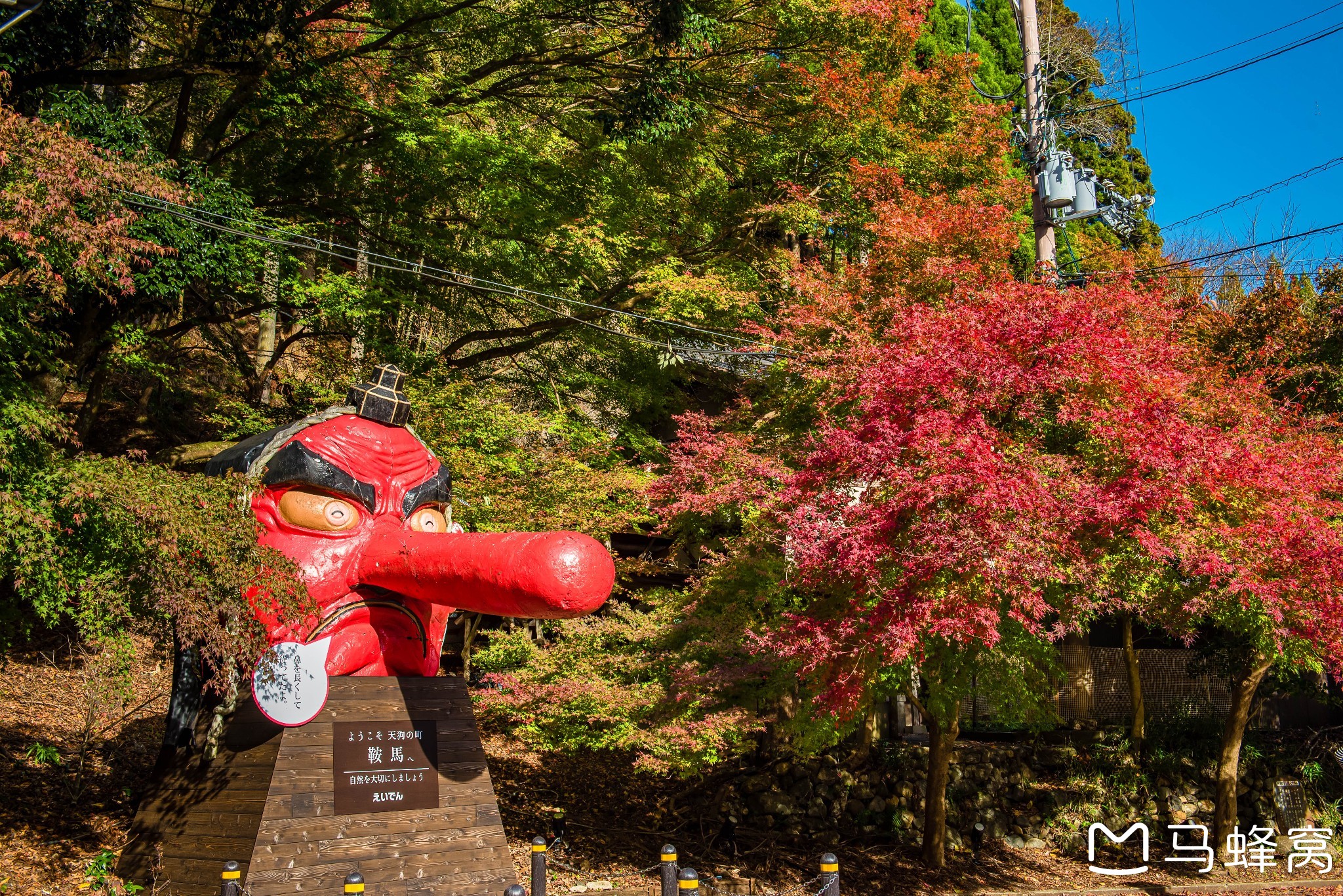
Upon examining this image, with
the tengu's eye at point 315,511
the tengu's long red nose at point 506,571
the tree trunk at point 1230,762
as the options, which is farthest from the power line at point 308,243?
the tree trunk at point 1230,762

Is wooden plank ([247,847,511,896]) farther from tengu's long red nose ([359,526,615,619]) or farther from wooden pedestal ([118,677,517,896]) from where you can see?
tengu's long red nose ([359,526,615,619])

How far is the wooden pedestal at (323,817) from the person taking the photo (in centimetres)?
707

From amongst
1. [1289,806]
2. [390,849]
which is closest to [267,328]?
[390,849]

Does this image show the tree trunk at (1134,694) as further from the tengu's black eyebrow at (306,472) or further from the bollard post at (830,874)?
the tengu's black eyebrow at (306,472)

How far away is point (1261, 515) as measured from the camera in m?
9.66

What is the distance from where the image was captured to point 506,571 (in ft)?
21.1

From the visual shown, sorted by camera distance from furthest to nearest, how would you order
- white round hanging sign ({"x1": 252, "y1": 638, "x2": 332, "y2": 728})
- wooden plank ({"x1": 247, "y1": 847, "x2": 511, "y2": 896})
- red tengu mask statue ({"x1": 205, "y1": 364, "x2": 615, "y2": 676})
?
white round hanging sign ({"x1": 252, "y1": 638, "x2": 332, "y2": 728})
red tengu mask statue ({"x1": 205, "y1": 364, "x2": 615, "y2": 676})
wooden plank ({"x1": 247, "y1": 847, "x2": 511, "y2": 896})

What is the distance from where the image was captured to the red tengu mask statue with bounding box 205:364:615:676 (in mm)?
7031

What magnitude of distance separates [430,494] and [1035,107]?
10023mm

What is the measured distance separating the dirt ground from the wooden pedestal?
1.58 meters

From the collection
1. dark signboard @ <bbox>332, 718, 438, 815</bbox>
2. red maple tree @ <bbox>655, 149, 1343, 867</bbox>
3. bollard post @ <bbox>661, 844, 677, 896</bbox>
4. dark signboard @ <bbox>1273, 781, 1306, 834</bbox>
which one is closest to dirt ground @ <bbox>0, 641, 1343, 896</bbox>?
dark signboard @ <bbox>1273, 781, 1306, 834</bbox>

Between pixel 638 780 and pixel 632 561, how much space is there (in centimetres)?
329

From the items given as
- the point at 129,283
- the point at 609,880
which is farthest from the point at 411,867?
the point at 129,283

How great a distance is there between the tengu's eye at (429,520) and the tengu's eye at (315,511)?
538 millimetres
